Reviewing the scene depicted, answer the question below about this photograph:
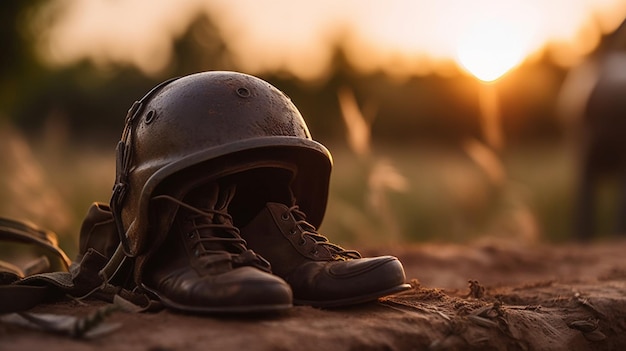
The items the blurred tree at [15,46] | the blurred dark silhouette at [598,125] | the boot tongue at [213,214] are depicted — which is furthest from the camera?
the blurred dark silhouette at [598,125]

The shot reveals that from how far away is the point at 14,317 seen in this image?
2.92 meters

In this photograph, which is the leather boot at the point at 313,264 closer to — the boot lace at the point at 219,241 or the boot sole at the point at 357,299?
the boot sole at the point at 357,299

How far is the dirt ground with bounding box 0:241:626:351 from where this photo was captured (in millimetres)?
2701

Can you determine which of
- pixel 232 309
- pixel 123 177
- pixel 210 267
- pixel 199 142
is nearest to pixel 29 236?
pixel 123 177

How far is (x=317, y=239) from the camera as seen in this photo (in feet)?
11.3

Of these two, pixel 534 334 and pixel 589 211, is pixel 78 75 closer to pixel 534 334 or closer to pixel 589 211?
pixel 589 211

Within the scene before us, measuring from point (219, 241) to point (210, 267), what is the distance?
0.64 ft

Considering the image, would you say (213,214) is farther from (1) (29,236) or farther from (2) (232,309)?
(1) (29,236)

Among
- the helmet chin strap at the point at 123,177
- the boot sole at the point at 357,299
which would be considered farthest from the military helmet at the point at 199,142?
the boot sole at the point at 357,299

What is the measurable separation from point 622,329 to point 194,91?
2130 millimetres

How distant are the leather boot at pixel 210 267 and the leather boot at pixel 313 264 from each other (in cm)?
17

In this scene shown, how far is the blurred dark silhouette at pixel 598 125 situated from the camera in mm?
11633

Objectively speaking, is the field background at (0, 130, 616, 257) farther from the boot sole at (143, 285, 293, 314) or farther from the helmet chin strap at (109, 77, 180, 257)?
the boot sole at (143, 285, 293, 314)

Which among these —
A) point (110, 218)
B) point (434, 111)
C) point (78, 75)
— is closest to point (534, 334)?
point (110, 218)
